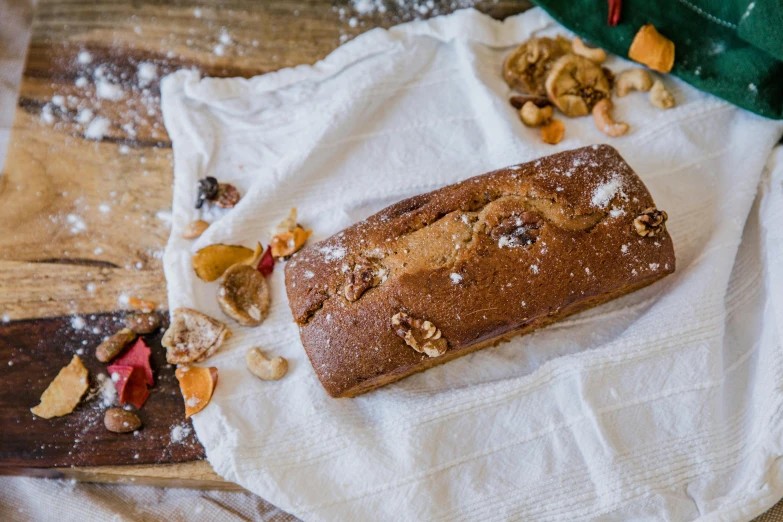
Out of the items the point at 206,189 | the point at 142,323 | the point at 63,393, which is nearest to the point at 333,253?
the point at 206,189

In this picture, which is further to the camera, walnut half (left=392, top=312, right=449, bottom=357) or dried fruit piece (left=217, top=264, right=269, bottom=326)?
dried fruit piece (left=217, top=264, right=269, bottom=326)

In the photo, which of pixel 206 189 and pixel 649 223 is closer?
pixel 649 223

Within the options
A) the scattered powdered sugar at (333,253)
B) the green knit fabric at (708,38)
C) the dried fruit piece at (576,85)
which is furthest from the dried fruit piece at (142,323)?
the green knit fabric at (708,38)

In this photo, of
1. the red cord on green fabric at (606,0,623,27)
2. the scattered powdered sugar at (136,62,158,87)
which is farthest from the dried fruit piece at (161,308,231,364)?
the red cord on green fabric at (606,0,623,27)

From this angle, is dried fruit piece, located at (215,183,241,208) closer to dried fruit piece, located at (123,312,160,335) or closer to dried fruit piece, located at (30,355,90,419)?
dried fruit piece, located at (123,312,160,335)

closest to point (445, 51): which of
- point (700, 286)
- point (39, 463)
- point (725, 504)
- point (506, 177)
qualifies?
point (506, 177)

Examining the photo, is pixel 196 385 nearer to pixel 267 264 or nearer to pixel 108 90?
pixel 267 264
